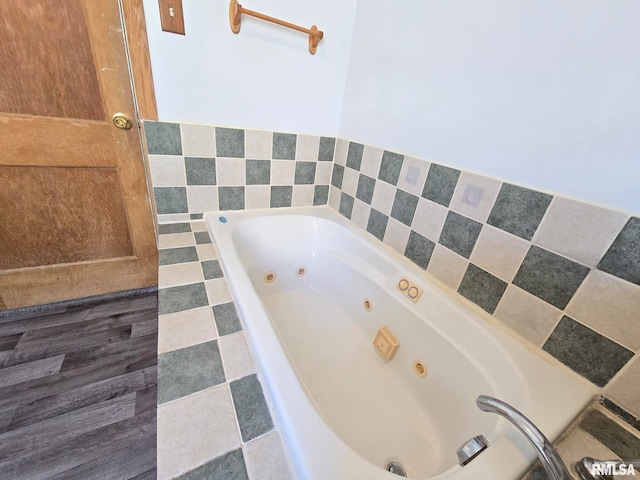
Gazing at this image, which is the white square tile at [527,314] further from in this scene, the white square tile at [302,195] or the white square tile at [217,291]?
the white square tile at [302,195]

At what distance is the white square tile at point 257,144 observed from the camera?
1226mm

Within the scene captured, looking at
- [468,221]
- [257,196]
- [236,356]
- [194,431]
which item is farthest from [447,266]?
[257,196]

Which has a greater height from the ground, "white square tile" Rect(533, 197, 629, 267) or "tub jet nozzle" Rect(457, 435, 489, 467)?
"white square tile" Rect(533, 197, 629, 267)

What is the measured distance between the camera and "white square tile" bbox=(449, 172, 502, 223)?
2.48ft

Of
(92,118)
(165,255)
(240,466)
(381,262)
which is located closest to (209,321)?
(240,466)

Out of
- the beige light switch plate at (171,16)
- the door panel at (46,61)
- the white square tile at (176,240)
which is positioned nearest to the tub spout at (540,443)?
the white square tile at (176,240)

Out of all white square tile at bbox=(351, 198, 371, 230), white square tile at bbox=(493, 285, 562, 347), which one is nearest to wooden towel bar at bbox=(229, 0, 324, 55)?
Answer: white square tile at bbox=(351, 198, 371, 230)

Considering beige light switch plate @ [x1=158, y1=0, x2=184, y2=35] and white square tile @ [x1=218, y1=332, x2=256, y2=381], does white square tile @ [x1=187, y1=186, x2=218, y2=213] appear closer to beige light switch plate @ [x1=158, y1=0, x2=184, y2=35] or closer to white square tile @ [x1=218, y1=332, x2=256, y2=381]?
beige light switch plate @ [x1=158, y1=0, x2=184, y2=35]

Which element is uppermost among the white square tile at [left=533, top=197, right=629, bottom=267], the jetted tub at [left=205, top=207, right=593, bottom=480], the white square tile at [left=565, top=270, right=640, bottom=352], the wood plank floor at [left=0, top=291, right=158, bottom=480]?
the white square tile at [left=533, top=197, right=629, bottom=267]

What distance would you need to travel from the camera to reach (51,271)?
120 centimetres

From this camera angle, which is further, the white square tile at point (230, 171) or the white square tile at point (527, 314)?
the white square tile at point (230, 171)

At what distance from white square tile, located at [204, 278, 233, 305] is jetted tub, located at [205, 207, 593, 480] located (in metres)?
0.05

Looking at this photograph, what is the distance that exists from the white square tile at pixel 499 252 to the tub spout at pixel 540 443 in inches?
16.3

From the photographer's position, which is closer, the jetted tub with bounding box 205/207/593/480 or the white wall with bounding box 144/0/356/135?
the jetted tub with bounding box 205/207/593/480
